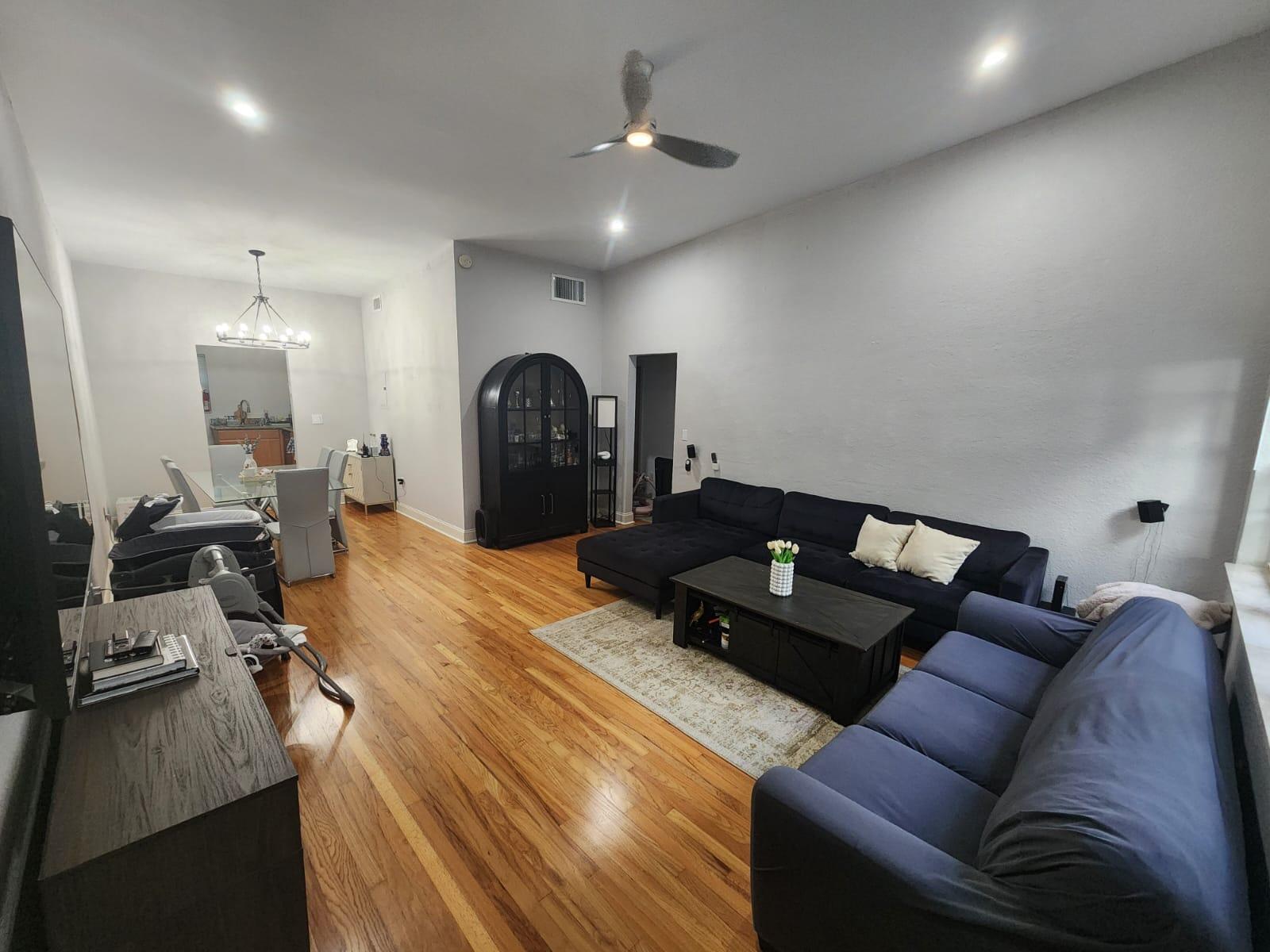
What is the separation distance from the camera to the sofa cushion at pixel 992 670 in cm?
188

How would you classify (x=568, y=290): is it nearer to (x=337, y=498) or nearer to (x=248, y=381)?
(x=337, y=498)

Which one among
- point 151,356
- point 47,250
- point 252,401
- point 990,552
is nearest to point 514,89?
point 47,250

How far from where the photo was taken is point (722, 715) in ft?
7.86

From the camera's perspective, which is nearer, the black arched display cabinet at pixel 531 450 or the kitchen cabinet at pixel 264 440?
the black arched display cabinet at pixel 531 450

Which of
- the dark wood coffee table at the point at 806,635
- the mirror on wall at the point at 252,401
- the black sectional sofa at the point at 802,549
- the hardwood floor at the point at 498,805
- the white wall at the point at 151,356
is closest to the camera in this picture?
the hardwood floor at the point at 498,805

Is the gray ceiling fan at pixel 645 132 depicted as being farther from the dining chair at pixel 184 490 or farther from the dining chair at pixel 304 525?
the dining chair at pixel 184 490

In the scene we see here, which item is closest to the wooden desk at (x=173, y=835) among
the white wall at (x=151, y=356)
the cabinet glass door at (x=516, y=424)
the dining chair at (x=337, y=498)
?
the dining chair at (x=337, y=498)

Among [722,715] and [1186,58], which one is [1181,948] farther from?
[1186,58]

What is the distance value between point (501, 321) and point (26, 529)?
4.61m

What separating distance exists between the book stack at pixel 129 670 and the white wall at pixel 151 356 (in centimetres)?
594

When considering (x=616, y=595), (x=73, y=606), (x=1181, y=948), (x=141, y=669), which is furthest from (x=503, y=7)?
(x=616, y=595)

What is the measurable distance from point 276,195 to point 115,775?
4.07 metres

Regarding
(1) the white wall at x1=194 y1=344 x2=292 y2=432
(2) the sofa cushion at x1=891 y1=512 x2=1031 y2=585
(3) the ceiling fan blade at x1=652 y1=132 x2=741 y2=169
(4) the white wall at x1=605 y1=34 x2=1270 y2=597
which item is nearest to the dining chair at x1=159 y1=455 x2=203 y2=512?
(1) the white wall at x1=194 y1=344 x2=292 y2=432

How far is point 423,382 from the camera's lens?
221 inches
